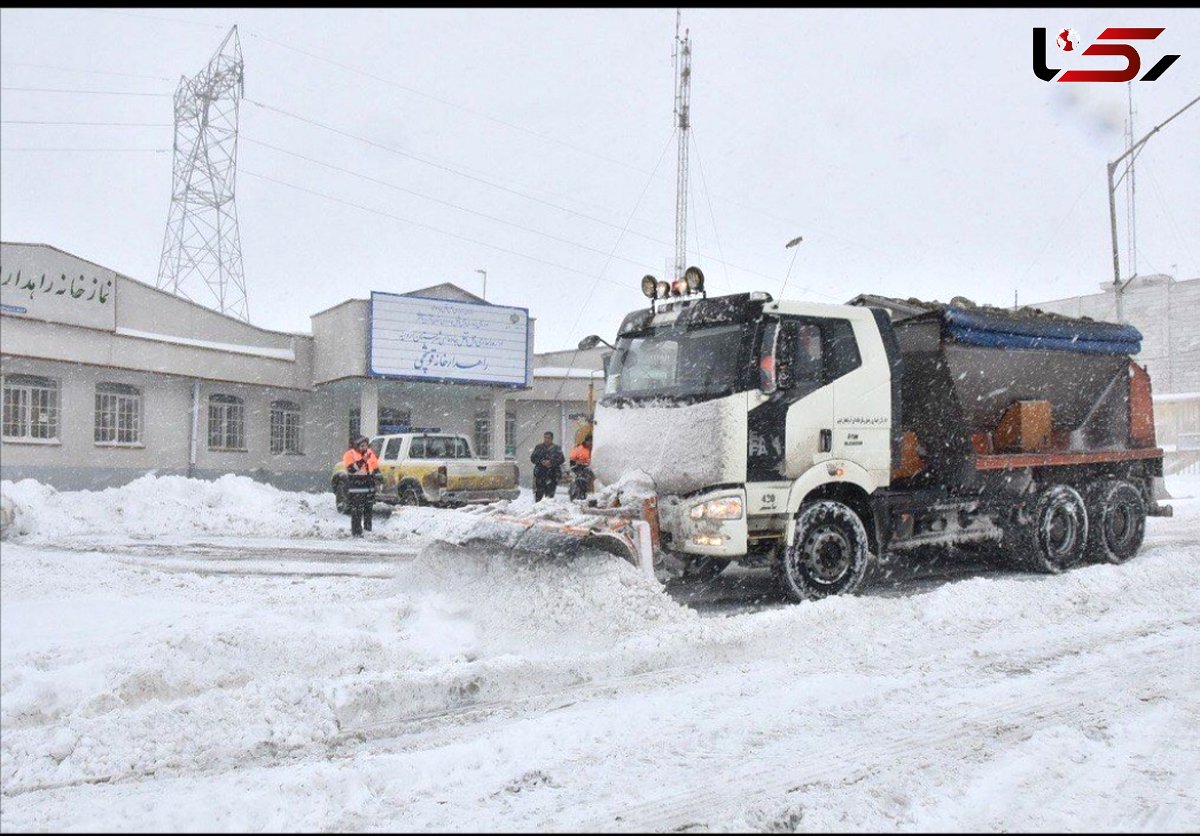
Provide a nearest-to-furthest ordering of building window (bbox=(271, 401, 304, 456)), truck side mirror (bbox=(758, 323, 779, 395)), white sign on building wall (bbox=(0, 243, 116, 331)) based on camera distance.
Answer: white sign on building wall (bbox=(0, 243, 116, 331)), truck side mirror (bbox=(758, 323, 779, 395)), building window (bbox=(271, 401, 304, 456))

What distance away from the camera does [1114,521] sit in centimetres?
1008

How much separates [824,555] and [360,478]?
8727 mm

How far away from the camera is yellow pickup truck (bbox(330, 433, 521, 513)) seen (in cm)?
1667

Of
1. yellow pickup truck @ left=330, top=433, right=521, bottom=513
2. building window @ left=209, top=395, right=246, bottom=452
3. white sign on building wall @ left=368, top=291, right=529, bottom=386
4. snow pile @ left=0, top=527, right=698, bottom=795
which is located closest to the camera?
snow pile @ left=0, top=527, right=698, bottom=795

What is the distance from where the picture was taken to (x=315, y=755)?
389 centimetres

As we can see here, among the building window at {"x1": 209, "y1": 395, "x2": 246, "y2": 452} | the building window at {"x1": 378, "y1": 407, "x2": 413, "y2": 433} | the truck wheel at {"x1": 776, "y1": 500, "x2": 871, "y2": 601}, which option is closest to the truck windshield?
the truck wheel at {"x1": 776, "y1": 500, "x2": 871, "y2": 601}

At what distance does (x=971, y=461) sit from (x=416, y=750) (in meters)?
6.43

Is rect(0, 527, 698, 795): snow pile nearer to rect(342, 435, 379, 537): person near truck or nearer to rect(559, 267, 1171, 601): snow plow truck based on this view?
rect(559, 267, 1171, 601): snow plow truck

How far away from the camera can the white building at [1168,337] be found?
4072 cm

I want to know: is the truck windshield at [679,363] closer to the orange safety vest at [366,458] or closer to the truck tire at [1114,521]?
the truck tire at [1114,521]

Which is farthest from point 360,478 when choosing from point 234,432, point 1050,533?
point 1050,533

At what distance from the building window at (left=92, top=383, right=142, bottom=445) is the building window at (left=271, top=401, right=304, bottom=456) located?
19.2 m

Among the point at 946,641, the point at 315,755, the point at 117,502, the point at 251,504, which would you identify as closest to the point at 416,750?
the point at 315,755

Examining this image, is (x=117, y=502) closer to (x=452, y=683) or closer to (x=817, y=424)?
(x=452, y=683)
